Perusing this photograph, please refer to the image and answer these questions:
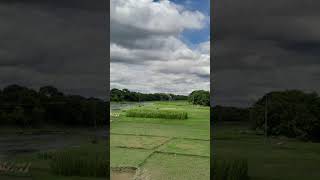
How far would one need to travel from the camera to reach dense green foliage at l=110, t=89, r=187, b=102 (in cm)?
851

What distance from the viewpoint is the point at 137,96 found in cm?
901

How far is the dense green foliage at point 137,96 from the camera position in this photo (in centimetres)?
851

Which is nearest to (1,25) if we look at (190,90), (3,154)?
A: (3,154)

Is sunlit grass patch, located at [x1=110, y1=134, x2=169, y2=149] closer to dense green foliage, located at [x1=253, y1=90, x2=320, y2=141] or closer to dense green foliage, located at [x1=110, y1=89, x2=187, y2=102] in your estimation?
dense green foliage, located at [x1=110, y1=89, x2=187, y2=102]

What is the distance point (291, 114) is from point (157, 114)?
4.94m

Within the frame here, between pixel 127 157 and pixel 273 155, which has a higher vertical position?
pixel 273 155

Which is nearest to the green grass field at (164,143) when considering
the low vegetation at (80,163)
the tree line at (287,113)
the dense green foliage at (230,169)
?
the dense green foliage at (230,169)

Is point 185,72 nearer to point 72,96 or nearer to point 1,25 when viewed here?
point 72,96

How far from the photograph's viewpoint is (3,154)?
5.12 meters

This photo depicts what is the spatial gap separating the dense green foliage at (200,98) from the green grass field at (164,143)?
4.6 inches

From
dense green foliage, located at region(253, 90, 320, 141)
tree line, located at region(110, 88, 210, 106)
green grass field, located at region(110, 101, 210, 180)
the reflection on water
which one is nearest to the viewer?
dense green foliage, located at region(253, 90, 320, 141)

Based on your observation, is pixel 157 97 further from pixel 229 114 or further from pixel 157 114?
pixel 229 114

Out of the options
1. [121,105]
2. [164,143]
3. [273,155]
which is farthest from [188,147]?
[273,155]

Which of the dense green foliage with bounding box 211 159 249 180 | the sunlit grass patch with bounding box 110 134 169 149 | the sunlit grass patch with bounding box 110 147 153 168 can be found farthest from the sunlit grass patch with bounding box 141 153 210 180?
the dense green foliage with bounding box 211 159 249 180
